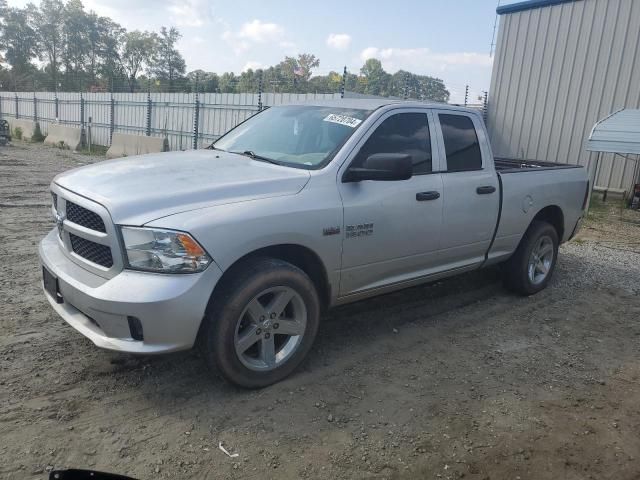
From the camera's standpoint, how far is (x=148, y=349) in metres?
2.89

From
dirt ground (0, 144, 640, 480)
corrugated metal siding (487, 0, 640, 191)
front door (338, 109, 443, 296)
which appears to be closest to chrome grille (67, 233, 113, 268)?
dirt ground (0, 144, 640, 480)

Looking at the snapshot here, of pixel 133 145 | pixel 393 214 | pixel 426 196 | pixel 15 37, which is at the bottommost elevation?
pixel 133 145

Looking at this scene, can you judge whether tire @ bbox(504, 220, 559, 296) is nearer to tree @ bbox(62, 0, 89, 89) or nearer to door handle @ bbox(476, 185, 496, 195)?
door handle @ bbox(476, 185, 496, 195)

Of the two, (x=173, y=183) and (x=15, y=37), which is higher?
(x=15, y=37)

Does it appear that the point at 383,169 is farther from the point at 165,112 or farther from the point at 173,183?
the point at 165,112

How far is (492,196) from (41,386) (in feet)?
12.9

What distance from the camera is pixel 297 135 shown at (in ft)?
13.6

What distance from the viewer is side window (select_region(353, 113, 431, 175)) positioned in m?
3.93

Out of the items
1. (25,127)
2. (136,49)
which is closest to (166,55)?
(136,49)

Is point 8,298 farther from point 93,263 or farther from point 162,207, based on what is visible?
point 162,207

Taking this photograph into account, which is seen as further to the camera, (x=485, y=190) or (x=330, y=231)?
(x=485, y=190)

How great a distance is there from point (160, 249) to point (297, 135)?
5.64ft

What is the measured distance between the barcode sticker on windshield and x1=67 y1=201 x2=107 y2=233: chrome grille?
1936 millimetres

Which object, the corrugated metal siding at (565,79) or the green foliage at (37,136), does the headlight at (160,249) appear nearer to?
the corrugated metal siding at (565,79)
